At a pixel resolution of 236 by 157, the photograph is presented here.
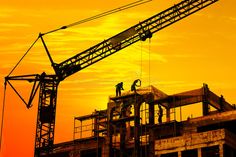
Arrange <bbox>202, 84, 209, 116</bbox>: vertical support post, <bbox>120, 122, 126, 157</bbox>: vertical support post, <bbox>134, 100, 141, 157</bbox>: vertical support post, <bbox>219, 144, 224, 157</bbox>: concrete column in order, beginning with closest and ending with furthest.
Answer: <bbox>219, 144, 224, 157</bbox>: concrete column → <bbox>134, 100, 141, 157</bbox>: vertical support post → <bbox>120, 122, 126, 157</bbox>: vertical support post → <bbox>202, 84, 209, 116</bbox>: vertical support post

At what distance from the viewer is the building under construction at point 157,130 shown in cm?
6488

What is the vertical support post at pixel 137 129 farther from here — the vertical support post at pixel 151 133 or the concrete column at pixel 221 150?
the concrete column at pixel 221 150

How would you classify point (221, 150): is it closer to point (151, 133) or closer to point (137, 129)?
point (151, 133)

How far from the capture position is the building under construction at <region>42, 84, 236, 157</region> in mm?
64875

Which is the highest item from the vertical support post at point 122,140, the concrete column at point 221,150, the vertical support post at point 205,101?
the vertical support post at point 205,101

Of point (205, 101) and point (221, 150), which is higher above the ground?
point (205, 101)

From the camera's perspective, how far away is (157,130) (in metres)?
73.7

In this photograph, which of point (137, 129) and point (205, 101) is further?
point (205, 101)

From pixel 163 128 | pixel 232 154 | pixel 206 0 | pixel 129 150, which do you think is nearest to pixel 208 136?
pixel 232 154

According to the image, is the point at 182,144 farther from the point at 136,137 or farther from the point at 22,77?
the point at 22,77

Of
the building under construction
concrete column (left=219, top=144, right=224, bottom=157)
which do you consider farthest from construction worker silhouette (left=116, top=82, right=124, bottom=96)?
concrete column (left=219, top=144, right=224, bottom=157)

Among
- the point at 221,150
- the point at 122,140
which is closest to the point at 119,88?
the point at 122,140

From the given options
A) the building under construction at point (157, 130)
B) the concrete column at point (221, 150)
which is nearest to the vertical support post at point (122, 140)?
the building under construction at point (157, 130)

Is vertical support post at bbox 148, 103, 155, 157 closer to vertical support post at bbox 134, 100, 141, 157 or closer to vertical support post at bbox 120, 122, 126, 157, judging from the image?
vertical support post at bbox 134, 100, 141, 157
